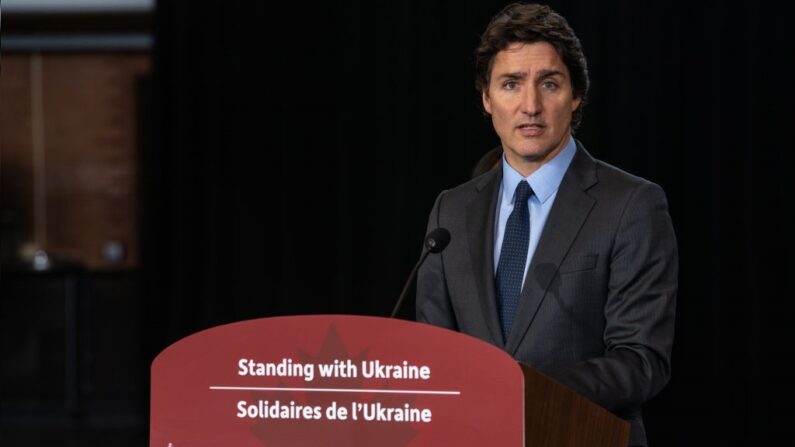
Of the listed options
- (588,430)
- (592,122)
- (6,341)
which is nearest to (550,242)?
(588,430)

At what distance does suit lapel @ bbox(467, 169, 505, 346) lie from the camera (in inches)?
65.9

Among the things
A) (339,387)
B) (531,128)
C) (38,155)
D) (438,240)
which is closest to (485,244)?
(531,128)

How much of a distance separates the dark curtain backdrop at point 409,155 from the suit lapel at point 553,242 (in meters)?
3.19

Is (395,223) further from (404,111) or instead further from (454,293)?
(454,293)

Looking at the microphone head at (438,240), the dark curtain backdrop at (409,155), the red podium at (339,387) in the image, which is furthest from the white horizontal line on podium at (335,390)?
the dark curtain backdrop at (409,155)

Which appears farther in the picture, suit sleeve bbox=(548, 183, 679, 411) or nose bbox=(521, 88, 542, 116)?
nose bbox=(521, 88, 542, 116)

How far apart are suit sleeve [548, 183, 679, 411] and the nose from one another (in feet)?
0.66

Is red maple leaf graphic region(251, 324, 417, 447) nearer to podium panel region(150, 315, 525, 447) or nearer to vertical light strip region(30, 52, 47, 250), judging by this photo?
podium panel region(150, 315, 525, 447)

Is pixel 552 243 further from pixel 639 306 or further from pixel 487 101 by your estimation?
pixel 487 101

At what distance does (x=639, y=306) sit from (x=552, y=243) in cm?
17

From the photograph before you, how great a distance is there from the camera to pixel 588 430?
122 centimetres

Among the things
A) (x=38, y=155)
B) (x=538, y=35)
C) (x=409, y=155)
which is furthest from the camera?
(x=38, y=155)

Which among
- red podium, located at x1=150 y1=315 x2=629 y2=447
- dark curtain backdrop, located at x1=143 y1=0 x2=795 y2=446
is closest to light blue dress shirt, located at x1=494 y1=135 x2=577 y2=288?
red podium, located at x1=150 y1=315 x2=629 y2=447

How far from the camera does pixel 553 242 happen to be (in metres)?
1.64
